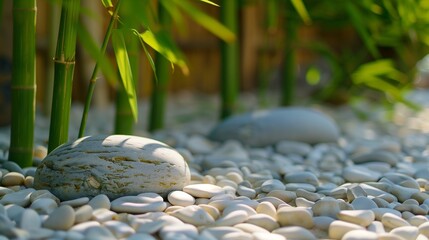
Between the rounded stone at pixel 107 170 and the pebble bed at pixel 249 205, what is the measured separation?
3 cm

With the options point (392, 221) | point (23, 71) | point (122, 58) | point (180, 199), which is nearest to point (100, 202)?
point (180, 199)

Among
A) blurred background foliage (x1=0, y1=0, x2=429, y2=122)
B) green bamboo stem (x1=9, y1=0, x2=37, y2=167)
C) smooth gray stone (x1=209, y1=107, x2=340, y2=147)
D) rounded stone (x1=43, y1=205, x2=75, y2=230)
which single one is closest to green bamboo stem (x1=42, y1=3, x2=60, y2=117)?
blurred background foliage (x1=0, y1=0, x2=429, y2=122)

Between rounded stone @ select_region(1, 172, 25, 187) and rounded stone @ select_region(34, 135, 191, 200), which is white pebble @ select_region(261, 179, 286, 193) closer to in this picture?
rounded stone @ select_region(34, 135, 191, 200)

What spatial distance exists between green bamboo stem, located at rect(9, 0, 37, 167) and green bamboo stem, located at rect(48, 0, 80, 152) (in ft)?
0.23

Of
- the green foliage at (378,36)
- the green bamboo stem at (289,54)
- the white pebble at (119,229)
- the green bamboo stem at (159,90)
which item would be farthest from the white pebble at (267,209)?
the green bamboo stem at (289,54)

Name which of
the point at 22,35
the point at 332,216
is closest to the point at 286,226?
the point at 332,216

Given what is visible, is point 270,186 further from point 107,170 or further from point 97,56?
point 97,56

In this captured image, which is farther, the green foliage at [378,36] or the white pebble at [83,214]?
the green foliage at [378,36]

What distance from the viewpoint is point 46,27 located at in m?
3.10

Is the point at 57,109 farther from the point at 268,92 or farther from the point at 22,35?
the point at 268,92

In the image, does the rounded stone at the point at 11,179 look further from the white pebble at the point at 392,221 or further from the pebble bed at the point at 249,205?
the white pebble at the point at 392,221

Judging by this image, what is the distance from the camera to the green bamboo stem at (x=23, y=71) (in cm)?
121

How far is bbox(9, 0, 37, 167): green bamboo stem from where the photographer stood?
1.21 metres

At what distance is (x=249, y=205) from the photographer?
1089mm
